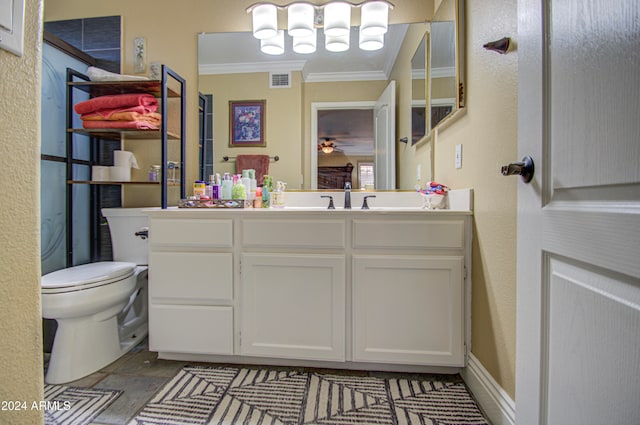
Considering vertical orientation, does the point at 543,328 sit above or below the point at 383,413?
above

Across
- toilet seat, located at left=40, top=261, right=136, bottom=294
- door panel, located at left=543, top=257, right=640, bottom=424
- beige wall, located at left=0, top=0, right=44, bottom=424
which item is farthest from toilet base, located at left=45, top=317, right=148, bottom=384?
door panel, located at left=543, top=257, right=640, bottom=424

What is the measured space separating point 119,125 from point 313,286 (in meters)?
1.51

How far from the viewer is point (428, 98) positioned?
196cm

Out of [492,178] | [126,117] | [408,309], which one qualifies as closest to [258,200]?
[126,117]

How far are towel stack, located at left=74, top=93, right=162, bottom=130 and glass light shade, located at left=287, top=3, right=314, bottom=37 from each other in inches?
39.2

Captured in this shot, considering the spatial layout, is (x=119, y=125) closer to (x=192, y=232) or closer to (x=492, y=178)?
(x=192, y=232)

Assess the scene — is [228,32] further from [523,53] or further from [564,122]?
[564,122]

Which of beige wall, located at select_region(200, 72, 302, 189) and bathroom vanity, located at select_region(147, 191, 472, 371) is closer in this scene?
bathroom vanity, located at select_region(147, 191, 472, 371)

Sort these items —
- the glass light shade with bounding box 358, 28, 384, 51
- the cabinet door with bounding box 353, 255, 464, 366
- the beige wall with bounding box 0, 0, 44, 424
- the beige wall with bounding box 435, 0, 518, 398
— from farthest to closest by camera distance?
the glass light shade with bounding box 358, 28, 384, 51 < the cabinet door with bounding box 353, 255, 464, 366 < the beige wall with bounding box 435, 0, 518, 398 < the beige wall with bounding box 0, 0, 44, 424

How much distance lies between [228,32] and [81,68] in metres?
0.99

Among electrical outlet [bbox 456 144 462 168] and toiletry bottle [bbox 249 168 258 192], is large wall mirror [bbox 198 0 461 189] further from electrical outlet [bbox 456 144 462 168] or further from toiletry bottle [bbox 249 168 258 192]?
electrical outlet [bbox 456 144 462 168]

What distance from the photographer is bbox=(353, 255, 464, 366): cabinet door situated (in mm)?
1518

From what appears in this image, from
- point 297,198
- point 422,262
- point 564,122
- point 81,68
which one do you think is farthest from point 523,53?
point 81,68

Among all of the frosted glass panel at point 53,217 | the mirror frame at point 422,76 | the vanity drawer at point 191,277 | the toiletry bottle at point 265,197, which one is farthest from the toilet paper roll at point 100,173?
the mirror frame at point 422,76
